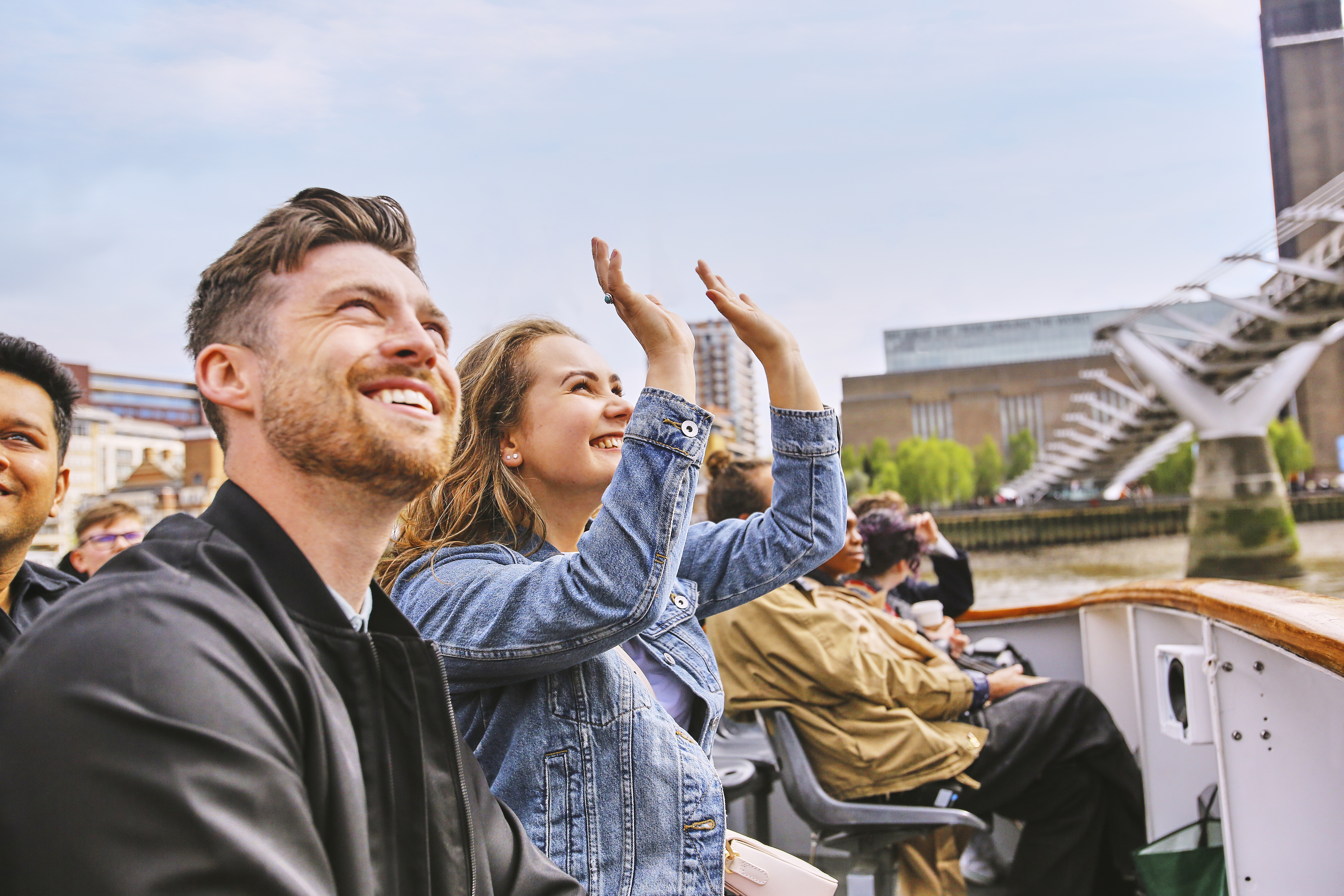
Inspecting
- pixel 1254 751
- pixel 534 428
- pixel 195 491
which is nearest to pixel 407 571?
pixel 534 428

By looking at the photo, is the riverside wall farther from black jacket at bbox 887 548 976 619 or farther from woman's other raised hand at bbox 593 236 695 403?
woman's other raised hand at bbox 593 236 695 403

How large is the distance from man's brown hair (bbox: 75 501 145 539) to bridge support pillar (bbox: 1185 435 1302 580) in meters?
24.7

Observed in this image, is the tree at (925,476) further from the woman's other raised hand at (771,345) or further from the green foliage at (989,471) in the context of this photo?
the woman's other raised hand at (771,345)

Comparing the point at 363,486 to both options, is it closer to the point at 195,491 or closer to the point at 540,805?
the point at 540,805

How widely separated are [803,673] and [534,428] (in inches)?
63.8

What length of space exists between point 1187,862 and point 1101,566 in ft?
117

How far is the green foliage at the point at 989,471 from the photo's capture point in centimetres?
6912

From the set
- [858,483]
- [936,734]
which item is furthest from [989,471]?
[936,734]

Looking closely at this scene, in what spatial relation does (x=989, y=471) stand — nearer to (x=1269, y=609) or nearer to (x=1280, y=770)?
(x=1280, y=770)

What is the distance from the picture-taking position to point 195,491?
59.8 meters

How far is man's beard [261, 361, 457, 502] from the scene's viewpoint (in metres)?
0.96

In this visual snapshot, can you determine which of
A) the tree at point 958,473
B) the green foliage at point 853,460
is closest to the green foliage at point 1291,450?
the tree at point 958,473

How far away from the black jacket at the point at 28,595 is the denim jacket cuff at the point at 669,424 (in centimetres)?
129

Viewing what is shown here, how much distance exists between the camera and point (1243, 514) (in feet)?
78.0
